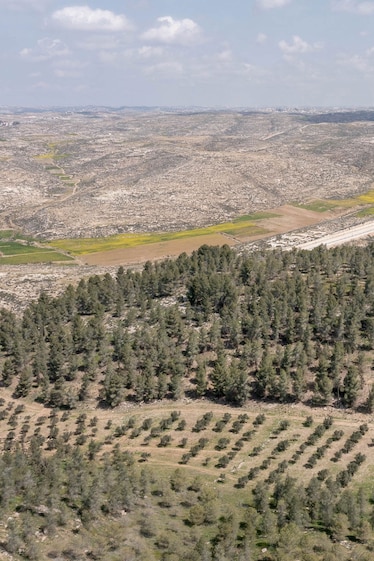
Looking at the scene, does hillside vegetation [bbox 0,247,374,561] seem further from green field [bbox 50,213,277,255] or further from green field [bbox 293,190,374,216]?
→ green field [bbox 293,190,374,216]

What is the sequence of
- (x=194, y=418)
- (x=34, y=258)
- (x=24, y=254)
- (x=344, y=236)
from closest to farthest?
(x=194, y=418)
(x=34, y=258)
(x=24, y=254)
(x=344, y=236)

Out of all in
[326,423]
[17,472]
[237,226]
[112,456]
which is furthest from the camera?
[237,226]

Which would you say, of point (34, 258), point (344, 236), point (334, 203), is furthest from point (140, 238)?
point (334, 203)

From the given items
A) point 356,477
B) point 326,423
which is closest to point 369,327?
point 326,423

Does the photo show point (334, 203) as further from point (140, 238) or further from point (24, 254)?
point (24, 254)

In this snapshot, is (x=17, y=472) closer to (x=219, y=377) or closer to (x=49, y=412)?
(x=49, y=412)

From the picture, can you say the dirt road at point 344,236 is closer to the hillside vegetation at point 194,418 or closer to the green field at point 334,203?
the green field at point 334,203

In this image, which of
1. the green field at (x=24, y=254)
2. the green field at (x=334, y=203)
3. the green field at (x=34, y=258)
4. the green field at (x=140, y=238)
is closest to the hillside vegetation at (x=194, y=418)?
the green field at (x=34, y=258)

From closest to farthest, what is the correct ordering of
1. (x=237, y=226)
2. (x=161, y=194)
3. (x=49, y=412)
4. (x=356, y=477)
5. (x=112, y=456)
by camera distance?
(x=356, y=477) < (x=112, y=456) < (x=49, y=412) < (x=237, y=226) < (x=161, y=194)

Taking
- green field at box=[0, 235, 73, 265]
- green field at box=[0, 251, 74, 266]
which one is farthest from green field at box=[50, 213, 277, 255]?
green field at box=[0, 251, 74, 266]
